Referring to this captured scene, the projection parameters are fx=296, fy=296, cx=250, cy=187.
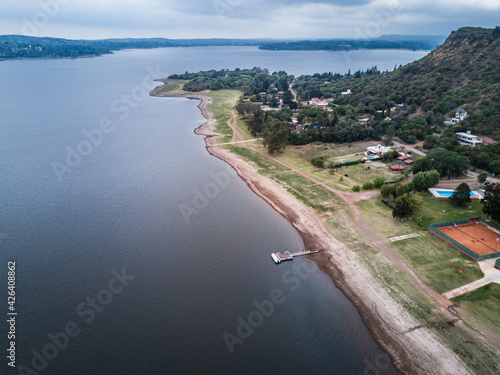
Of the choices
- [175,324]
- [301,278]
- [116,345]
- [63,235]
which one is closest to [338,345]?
[301,278]

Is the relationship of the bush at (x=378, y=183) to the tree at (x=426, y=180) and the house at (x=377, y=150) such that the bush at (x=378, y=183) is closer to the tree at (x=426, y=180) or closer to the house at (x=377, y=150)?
the tree at (x=426, y=180)

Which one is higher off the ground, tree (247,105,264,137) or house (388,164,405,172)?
tree (247,105,264,137)

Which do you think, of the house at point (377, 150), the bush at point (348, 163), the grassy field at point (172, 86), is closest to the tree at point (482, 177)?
the house at point (377, 150)

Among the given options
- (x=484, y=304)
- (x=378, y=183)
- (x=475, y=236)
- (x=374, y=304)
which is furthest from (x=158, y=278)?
(x=475, y=236)
